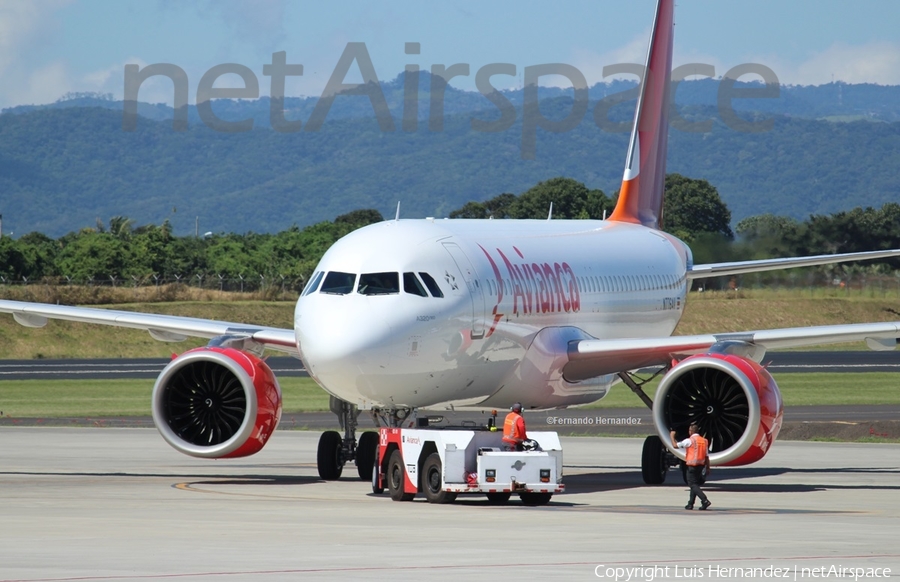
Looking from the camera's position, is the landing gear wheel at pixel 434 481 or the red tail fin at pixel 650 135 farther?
the red tail fin at pixel 650 135

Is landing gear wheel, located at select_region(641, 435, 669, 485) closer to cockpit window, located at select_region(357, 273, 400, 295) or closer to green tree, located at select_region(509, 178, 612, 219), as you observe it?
cockpit window, located at select_region(357, 273, 400, 295)

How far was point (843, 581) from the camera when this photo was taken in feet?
45.5

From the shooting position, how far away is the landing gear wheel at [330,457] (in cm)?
2781

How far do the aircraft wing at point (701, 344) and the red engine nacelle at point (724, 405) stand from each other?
2.30 ft

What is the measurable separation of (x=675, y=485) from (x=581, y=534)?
993 centimetres

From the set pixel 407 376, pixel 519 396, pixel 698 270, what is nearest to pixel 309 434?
pixel 698 270

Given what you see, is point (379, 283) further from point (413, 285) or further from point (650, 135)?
point (650, 135)

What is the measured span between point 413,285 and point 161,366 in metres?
46.6

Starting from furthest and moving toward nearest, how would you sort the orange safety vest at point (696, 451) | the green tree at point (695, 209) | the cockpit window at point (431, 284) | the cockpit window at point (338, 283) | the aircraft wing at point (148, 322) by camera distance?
1. the green tree at point (695, 209)
2. the aircraft wing at point (148, 322)
3. the cockpit window at point (431, 284)
4. the cockpit window at point (338, 283)
5. the orange safety vest at point (696, 451)

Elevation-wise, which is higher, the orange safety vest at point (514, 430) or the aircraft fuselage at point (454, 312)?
the aircraft fuselage at point (454, 312)

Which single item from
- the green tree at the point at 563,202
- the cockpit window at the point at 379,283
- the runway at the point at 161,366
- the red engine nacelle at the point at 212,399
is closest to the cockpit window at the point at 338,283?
the cockpit window at the point at 379,283

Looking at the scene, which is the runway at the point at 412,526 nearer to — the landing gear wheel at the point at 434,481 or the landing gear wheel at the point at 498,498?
the landing gear wheel at the point at 498,498

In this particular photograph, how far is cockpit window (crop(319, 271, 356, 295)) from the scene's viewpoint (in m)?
23.7

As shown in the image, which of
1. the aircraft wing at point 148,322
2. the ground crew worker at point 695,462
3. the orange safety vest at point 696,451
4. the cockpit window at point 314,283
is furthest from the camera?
the aircraft wing at point 148,322
